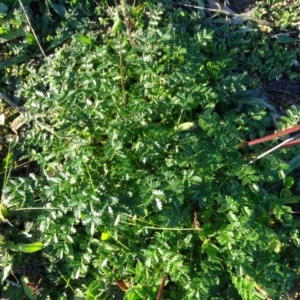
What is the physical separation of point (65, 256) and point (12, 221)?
408 millimetres

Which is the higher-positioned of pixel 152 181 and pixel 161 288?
pixel 152 181

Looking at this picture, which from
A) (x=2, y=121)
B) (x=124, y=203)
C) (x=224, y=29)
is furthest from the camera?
(x=224, y=29)

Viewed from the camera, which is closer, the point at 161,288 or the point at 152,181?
the point at 161,288

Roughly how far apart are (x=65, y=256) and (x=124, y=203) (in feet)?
1.94

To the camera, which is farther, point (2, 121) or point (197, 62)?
point (2, 121)

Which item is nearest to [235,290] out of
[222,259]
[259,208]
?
[222,259]

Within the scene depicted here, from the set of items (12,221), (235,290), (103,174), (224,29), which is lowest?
(235,290)

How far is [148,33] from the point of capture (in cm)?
318

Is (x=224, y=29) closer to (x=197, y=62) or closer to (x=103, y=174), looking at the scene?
(x=197, y=62)

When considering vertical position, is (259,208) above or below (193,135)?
below

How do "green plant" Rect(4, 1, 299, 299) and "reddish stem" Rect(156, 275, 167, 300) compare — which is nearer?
"reddish stem" Rect(156, 275, 167, 300)

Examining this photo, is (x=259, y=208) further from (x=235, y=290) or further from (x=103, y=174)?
(x=103, y=174)

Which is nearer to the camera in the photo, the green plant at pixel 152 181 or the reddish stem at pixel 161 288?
the reddish stem at pixel 161 288

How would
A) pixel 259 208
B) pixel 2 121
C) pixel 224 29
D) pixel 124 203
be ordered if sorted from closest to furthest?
pixel 124 203
pixel 259 208
pixel 2 121
pixel 224 29
